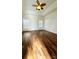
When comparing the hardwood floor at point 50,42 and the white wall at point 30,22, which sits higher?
the white wall at point 30,22

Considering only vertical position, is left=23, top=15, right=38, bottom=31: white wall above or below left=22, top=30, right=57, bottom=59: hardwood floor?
above

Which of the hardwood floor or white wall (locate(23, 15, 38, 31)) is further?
white wall (locate(23, 15, 38, 31))

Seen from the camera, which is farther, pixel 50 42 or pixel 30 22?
pixel 30 22

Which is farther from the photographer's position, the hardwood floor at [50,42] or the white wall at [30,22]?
the white wall at [30,22]

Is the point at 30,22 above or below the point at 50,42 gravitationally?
above
